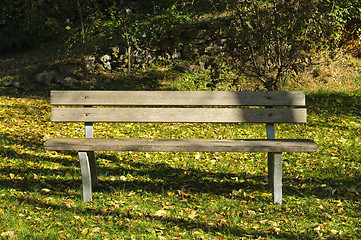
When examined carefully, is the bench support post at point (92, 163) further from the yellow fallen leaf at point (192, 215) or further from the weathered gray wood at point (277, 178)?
the weathered gray wood at point (277, 178)

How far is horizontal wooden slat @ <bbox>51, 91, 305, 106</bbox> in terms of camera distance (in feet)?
12.7

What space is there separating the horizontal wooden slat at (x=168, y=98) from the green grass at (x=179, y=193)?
2.71 ft

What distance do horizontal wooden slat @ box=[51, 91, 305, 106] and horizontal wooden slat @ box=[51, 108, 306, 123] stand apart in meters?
0.07

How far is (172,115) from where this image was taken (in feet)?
12.8

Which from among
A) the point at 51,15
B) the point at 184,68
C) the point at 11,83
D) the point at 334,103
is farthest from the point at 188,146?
the point at 51,15

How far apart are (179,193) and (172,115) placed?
0.75m

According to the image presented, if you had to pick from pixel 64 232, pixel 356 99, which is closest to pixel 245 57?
pixel 356 99

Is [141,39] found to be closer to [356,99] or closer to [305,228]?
[356,99]

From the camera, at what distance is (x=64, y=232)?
9.59 feet

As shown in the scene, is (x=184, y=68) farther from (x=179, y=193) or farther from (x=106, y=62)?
(x=179, y=193)

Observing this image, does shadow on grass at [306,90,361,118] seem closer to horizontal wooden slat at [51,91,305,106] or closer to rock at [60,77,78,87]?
horizontal wooden slat at [51,91,305,106]

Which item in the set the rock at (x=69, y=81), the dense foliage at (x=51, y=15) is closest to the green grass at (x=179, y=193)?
the rock at (x=69, y=81)

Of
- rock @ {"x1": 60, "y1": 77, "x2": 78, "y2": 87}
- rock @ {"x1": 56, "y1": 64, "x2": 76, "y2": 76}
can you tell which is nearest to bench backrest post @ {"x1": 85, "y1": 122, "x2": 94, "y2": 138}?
rock @ {"x1": 60, "y1": 77, "x2": 78, "y2": 87}

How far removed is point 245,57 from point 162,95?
3644 mm
